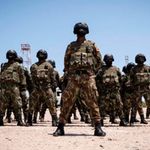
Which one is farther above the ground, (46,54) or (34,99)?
(46,54)

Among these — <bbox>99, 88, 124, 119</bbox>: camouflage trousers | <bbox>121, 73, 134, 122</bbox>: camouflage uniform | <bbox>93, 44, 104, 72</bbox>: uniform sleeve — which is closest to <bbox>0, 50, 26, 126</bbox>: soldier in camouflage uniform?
<bbox>99, 88, 124, 119</bbox>: camouflage trousers

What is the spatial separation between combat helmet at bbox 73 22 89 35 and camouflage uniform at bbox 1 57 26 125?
4083 millimetres

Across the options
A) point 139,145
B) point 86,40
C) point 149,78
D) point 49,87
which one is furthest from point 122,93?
point 139,145

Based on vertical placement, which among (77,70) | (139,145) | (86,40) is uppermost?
(86,40)

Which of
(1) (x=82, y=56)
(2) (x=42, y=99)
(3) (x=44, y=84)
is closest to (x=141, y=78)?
(3) (x=44, y=84)

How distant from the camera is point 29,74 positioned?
45.3 feet

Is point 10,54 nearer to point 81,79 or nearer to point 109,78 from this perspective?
point 109,78

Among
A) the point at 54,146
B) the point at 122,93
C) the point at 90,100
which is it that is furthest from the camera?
the point at 122,93

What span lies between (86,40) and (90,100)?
1.39m

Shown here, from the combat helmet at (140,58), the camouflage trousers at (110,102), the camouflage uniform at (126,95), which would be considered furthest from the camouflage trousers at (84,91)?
the camouflage uniform at (126,95)

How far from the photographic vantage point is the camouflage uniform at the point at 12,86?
13.0 meters

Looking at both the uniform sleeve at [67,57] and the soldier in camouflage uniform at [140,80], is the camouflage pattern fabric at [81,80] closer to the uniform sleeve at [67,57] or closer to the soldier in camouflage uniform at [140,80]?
the uniform sleeve at [67,57]

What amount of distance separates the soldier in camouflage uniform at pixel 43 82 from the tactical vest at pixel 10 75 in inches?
27.3

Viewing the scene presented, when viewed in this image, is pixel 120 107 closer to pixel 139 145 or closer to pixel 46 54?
pixel 46 54
